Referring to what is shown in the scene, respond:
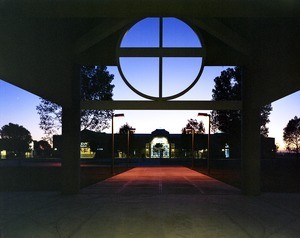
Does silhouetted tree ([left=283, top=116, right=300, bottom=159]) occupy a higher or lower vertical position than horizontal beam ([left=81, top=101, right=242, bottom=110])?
higher

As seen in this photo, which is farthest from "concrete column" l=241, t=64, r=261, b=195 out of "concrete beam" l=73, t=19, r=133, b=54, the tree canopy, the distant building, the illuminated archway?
the illuminated archway

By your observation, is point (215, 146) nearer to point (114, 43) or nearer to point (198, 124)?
point (198, 124)

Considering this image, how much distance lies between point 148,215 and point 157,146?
91964mm

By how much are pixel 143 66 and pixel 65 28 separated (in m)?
5.03

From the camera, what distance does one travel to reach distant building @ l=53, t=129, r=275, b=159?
9269 centimetres

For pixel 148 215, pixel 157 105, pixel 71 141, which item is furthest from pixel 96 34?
pixel 148 215

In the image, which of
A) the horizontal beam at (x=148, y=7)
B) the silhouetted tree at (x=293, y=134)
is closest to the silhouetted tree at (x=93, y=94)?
the horizontal beam at (x=148, y=7)

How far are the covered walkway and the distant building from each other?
230 feet

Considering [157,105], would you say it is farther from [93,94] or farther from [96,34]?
[93,94]

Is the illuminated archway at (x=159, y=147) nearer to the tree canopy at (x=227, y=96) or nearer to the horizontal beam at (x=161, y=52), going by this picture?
the tree canopy at (x=227, y=96)

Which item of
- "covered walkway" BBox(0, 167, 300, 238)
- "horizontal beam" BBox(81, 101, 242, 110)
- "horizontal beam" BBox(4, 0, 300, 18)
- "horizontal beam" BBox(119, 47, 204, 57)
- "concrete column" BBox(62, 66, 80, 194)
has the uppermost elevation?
"horizontal beam" BBox(119, 47, 204, 57)

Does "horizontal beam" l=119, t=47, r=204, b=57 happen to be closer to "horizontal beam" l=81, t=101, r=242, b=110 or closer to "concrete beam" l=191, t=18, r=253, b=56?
"concrete beam" l=191, t=18, r=253, b=56

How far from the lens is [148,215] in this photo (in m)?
13.0

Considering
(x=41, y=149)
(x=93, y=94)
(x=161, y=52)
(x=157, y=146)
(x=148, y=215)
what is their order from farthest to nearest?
(x=41, y=149)
(x=157, y=146)
(x=93, y=94)
(x=161, y=52)
(x=148, y=215)
